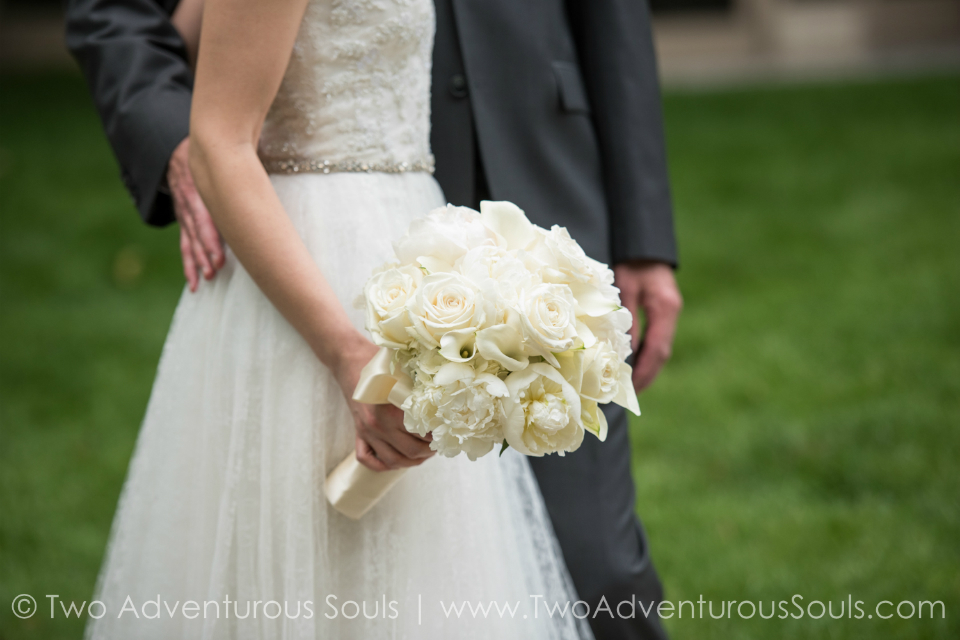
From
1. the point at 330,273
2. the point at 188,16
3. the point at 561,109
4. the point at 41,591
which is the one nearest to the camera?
the point at 330,273

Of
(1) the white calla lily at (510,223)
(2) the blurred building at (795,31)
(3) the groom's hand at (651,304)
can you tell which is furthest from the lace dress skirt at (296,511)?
(2) the blurred building at (795,31)

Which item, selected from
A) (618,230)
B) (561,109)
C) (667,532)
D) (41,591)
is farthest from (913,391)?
(41,591)

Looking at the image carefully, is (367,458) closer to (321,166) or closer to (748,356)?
(321,166)

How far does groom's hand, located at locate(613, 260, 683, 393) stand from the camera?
220 cm

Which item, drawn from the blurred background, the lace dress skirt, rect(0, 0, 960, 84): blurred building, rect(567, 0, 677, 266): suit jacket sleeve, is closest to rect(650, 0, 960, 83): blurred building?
rect(0, 0, 960, 84): blurred building

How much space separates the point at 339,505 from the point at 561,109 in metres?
1.11

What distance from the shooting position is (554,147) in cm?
209

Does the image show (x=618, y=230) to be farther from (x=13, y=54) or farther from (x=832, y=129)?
(x=13, y=54)

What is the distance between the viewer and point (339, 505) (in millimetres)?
1487

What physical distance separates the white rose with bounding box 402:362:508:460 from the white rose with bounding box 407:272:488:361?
0.12 feet

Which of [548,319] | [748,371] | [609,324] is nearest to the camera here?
[548,319]

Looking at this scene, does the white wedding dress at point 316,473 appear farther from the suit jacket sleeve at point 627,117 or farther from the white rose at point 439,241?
the suit jacket sleeve at point 627,117

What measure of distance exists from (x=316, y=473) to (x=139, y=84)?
0.94 m

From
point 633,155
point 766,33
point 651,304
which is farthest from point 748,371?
point 766,33
